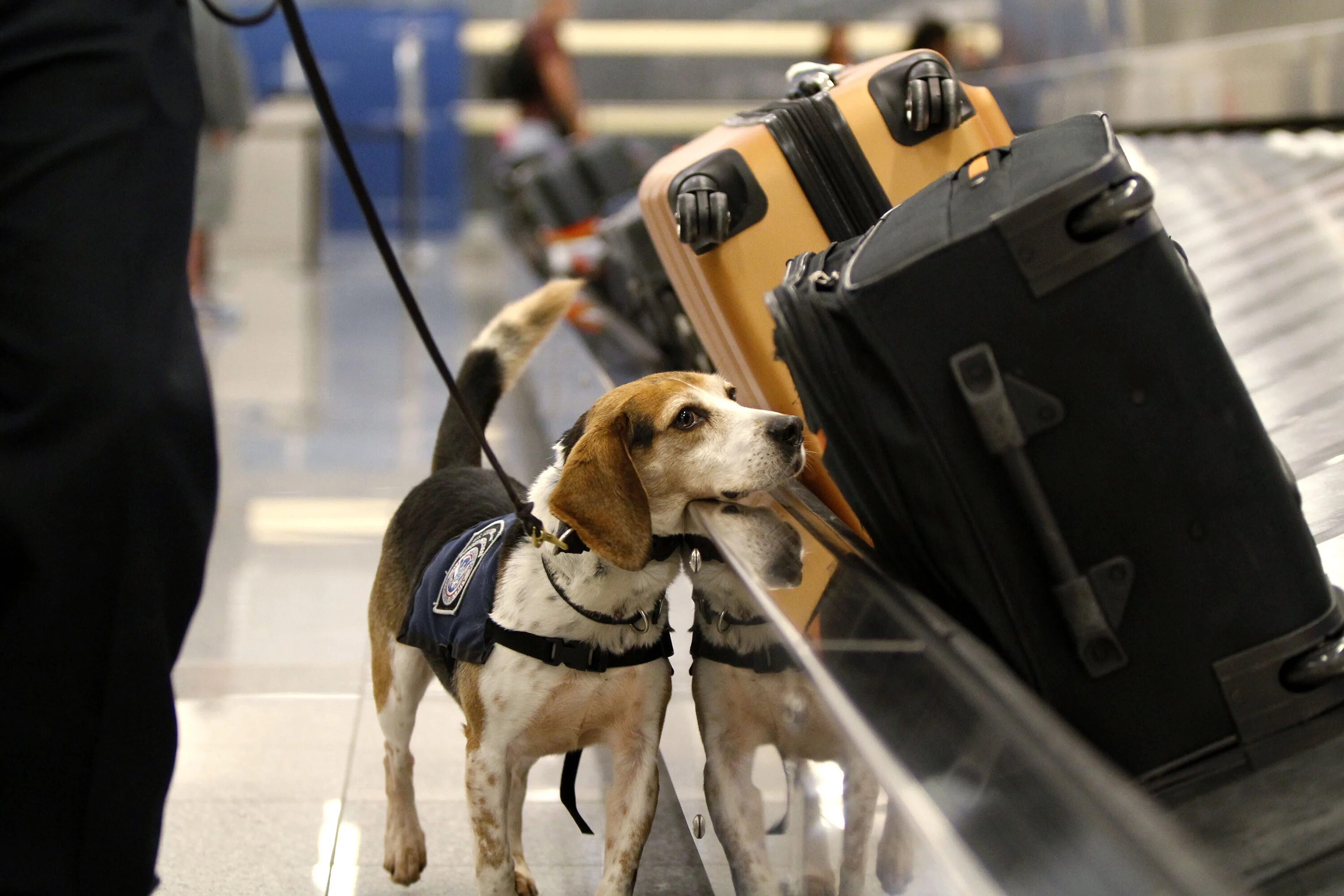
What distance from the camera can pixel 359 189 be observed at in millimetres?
1690

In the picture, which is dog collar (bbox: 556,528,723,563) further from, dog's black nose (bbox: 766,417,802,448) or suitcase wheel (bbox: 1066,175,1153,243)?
suitcase wheel (bbox: 1066,175,1153,243)

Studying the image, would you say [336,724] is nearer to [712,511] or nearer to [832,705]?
[712,511]

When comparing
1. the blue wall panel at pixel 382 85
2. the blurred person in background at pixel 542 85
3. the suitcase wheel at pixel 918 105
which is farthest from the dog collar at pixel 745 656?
the blue wall panel at pixel 382 85

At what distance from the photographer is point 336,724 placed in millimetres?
2736

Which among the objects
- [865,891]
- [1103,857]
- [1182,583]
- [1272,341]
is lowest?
[1272,341]

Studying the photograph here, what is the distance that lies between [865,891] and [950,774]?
0.21m

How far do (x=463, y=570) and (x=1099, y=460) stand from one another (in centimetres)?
85

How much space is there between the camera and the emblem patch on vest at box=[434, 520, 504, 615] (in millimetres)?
1800

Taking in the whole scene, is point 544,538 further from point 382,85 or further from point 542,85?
point 382,85

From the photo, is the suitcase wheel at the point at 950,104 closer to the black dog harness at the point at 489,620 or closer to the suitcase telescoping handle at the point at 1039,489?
the black dog harness at the point at 489,620

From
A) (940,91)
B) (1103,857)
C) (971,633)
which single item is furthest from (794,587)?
(940,91)

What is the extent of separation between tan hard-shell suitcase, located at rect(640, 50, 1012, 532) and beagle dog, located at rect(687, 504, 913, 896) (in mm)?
431

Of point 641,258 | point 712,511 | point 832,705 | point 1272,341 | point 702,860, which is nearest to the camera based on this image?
point 832,705

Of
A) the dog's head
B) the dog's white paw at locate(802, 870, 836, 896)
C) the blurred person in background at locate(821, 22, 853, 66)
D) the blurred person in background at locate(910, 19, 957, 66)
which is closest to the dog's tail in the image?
the dog's head
